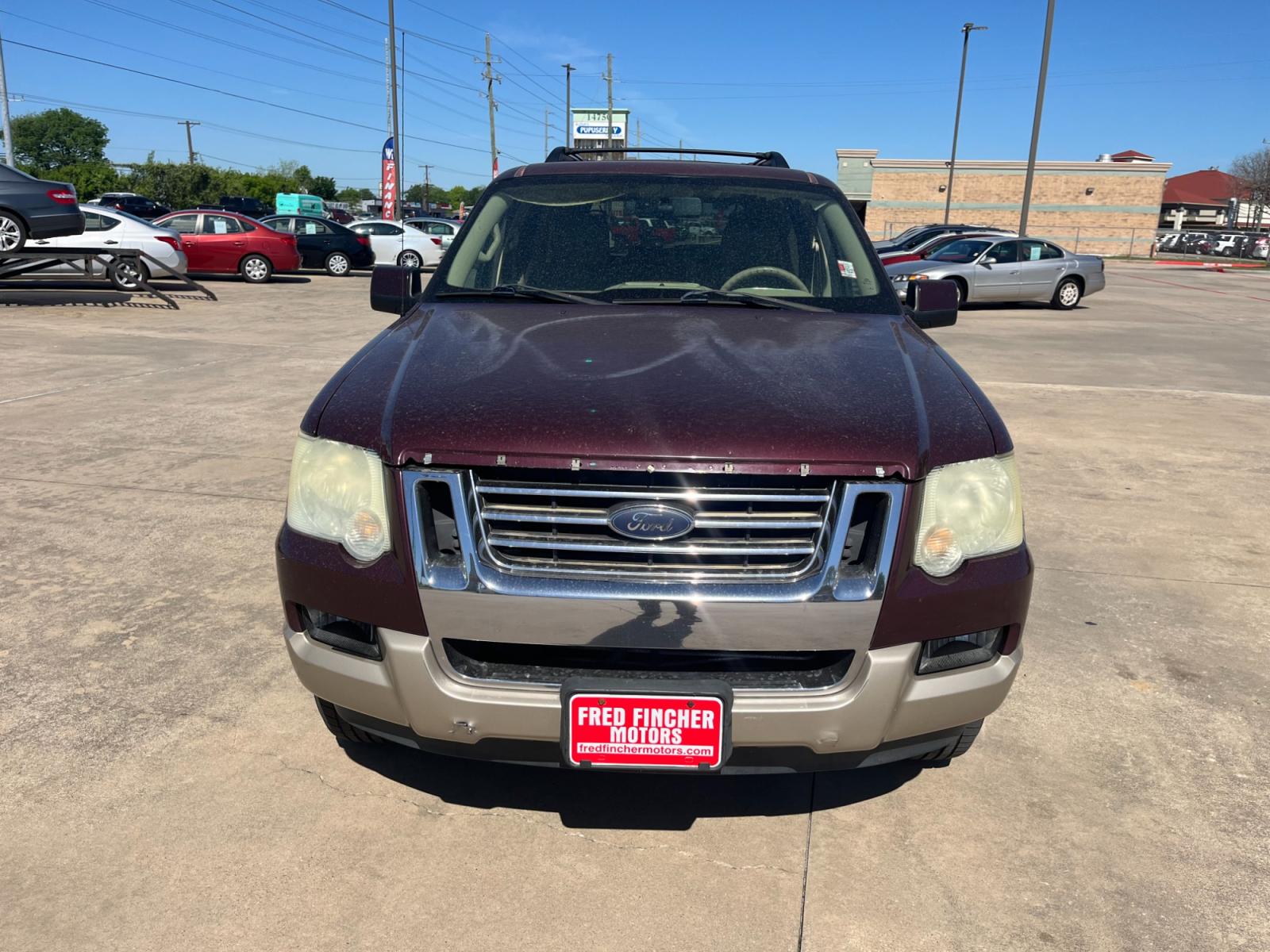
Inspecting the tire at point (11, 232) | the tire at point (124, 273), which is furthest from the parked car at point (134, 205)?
the tire at point (11, 232)

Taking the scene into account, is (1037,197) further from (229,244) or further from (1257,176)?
(229,244)

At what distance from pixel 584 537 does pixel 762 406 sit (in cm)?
53

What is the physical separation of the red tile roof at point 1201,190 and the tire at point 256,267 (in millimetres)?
99435

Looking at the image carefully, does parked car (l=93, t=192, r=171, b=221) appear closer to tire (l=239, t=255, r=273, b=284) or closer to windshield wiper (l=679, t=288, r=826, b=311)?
tire (l=239, t=255, r=273, b=284)

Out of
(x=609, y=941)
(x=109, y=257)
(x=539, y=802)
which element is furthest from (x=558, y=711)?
(x=109, y=257)

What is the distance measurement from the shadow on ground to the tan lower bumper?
0.56 metres

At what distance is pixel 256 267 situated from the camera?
20.5 meters

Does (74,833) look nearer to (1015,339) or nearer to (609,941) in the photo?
(609,941)

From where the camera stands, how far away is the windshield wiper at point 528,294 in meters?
3.34

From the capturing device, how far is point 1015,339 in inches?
551

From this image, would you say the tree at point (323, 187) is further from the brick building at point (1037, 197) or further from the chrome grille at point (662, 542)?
the chrome grille at point (662, 542)

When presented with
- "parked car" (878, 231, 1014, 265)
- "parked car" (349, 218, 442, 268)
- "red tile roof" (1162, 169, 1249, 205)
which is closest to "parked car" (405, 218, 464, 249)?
"parked car" (349, 218, 442, 268)

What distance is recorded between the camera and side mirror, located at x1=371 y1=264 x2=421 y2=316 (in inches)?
148

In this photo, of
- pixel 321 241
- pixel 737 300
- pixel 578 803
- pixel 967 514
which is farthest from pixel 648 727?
pixel 321 241
